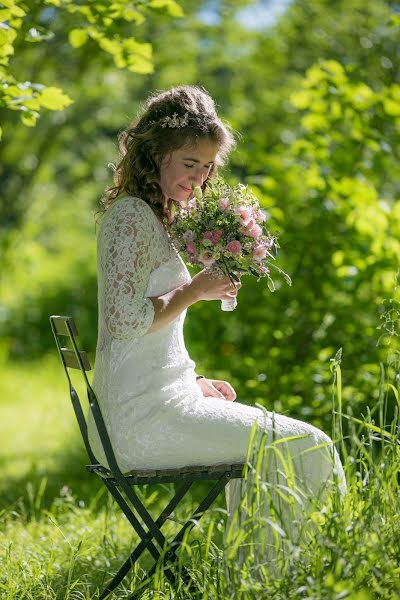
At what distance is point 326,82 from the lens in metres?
5.77

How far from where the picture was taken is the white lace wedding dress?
10.4 ft

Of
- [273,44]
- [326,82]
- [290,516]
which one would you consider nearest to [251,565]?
[290,516]

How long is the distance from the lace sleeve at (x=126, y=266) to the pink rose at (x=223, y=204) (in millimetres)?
256

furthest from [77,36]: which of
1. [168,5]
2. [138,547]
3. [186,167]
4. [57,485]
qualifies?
[57,485]

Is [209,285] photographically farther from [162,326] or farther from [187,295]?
[162,326]

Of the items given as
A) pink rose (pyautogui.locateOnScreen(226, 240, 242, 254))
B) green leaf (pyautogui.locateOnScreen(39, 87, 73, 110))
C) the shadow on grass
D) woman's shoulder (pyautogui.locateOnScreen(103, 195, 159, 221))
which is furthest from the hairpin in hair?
the shadow on grass

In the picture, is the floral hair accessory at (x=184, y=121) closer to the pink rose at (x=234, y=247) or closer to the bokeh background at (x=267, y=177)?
the pink rose at (x=234, y=247)

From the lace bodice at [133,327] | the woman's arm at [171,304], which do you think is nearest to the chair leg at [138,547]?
the lace bodice at [133,327]

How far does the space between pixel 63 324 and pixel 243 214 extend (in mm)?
692

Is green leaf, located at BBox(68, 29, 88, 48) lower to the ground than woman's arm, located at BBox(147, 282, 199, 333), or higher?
higher

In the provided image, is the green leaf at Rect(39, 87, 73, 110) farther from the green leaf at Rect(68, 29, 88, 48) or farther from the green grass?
the green grass

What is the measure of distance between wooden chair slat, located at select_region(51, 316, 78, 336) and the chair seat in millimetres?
501

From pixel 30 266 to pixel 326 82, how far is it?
23.5ft

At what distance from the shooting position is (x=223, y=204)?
10.7 feet
